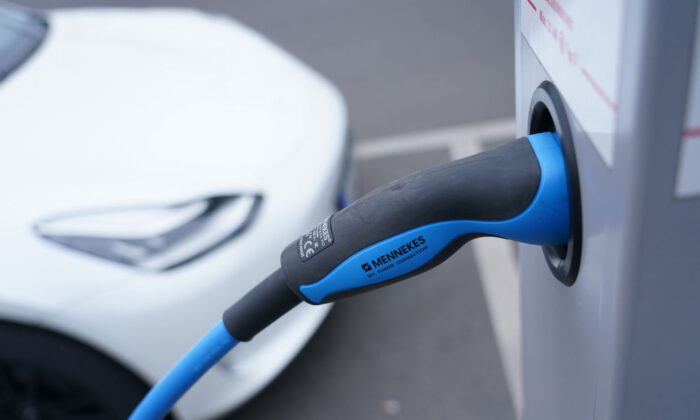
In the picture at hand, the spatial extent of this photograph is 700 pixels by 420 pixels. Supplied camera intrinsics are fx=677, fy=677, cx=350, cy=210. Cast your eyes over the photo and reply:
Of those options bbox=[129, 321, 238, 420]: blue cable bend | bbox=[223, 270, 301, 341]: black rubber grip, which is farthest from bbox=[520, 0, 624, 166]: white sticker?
bbox=[129, 321, 238, 420]: blue cable bend

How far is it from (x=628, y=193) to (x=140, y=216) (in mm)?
1703

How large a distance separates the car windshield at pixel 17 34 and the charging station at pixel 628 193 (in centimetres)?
239

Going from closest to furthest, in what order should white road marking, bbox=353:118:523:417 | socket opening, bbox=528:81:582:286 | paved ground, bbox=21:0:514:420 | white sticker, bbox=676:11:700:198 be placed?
white sticker, bbox=676:11:700:198
socket opening, bbox=528:81:582:286
paved ground, bbox=21:0:514:420
white road marking, bbox=353:118:523:417

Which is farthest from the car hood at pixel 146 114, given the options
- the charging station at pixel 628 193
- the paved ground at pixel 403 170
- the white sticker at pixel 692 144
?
the white sticker at pixel 692 144

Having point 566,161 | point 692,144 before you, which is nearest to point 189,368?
point 566,161

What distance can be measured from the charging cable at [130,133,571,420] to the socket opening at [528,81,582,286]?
0.01 meters

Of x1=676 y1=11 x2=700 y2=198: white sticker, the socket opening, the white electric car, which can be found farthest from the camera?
the white electric car

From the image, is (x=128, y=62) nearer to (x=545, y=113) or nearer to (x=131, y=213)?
(x=131, y=213)

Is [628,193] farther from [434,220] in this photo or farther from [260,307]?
[260,307]

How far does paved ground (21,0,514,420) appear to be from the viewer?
Answer: 7.69 ft

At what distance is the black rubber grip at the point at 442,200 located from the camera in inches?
24.8

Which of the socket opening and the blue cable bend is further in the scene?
the blue cable bend

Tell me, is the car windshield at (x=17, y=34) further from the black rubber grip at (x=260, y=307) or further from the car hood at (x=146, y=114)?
the black rubber grip at (x=260, y=307)

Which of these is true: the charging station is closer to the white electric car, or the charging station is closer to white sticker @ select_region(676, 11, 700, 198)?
white sticker @ select_region(676, 11, 700, 198)
